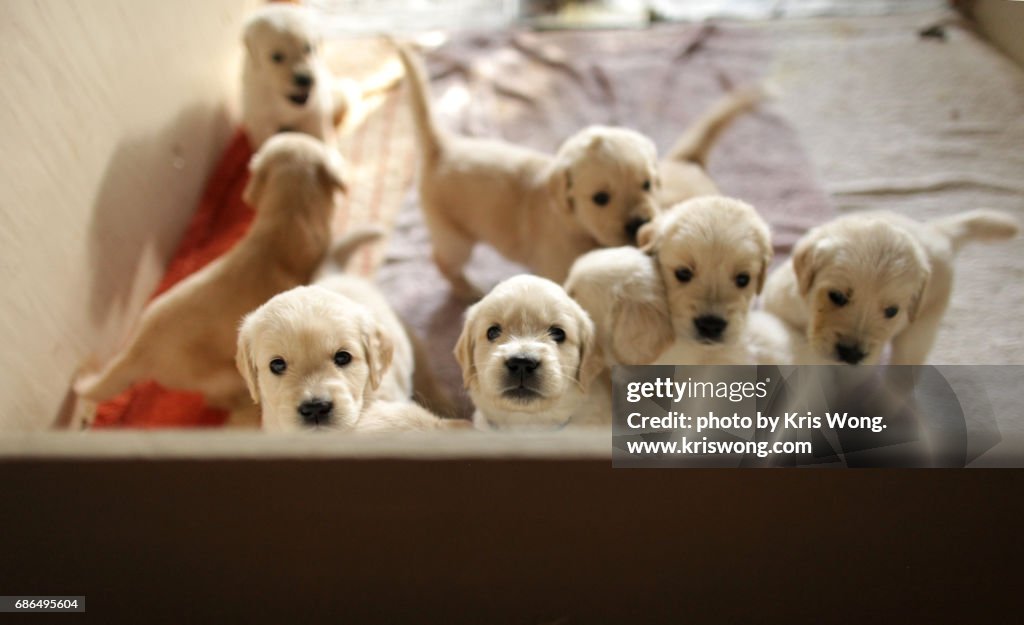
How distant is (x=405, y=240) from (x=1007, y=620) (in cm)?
206

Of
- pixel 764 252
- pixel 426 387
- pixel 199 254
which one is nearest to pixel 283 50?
pixel 199 254

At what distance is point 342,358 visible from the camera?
5.20ft

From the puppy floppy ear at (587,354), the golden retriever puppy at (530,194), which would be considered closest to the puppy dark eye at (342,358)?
the puppy floppy ear at (587,354)

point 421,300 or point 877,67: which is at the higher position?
point 877,67

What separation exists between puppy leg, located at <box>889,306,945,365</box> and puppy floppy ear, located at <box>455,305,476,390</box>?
1082mm

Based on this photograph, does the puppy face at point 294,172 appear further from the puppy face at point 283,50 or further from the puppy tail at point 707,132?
the puppy tail at point 707,132

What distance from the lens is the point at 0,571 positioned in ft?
4.06

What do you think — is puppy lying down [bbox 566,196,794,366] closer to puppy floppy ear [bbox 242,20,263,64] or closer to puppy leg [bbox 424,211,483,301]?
puppy leg [bbox 424,211,483,301]

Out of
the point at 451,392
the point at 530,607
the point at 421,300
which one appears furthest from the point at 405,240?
the point at 530,607

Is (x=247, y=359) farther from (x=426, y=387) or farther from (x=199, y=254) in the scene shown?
(x=199, y=254)

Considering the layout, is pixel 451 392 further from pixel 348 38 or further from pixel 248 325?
pixel 348 38

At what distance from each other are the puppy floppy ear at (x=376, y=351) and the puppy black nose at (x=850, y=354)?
3.42ft

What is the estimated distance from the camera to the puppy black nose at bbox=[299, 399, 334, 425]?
1.48 m

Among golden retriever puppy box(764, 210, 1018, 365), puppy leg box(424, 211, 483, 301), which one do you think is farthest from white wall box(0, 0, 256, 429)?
golden retriever puppy box(764, 210, 1018, 365)
